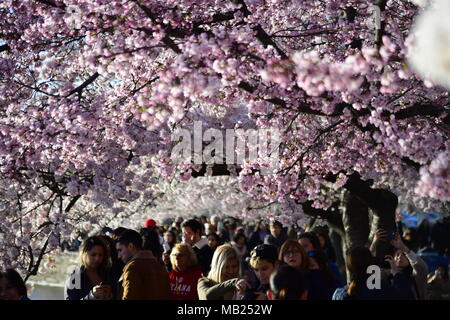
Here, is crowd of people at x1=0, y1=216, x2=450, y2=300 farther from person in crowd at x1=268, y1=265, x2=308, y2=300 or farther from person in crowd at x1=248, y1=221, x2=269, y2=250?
person in crowd at x1=248, y1=221, x2=269, y2=250

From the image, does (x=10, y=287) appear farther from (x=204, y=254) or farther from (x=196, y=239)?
(x=196, y=239)

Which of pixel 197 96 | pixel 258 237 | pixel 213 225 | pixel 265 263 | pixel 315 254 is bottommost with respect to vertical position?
pixel 265 263

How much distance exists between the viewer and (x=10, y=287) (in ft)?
23.0

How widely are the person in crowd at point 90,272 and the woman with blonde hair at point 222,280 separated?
3.03 feet

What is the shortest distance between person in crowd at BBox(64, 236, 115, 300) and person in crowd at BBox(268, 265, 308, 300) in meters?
2.03

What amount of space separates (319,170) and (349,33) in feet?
7.19

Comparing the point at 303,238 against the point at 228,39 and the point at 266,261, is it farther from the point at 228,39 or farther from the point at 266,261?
the point at 228,39

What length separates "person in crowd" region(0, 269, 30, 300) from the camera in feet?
23.0

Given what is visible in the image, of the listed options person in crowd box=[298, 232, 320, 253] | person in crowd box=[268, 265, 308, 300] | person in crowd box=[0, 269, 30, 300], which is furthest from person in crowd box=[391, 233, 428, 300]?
person in crowd box=[0, 269, 30, 300]

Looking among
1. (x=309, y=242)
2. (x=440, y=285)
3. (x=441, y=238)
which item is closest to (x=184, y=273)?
(x=309, y=242)

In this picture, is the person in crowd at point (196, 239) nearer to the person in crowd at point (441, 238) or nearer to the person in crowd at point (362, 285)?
the person in crowd at point (362, 285)

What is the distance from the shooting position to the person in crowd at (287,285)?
6141 mm

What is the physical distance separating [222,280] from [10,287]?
1929mm

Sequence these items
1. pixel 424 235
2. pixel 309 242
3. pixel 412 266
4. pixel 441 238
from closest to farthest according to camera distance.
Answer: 1. pixel 412 266
2. pixel 309 242
3. pixel 441 238
4. pixel 424 235
